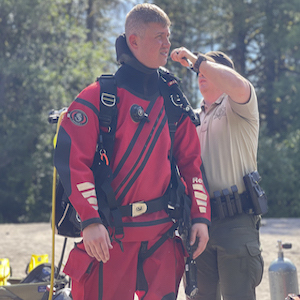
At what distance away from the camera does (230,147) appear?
3.24m

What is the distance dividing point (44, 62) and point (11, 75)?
1.62 metres

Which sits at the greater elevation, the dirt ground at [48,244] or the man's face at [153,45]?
the man's face at [153,45]

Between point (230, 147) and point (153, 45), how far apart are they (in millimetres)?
937

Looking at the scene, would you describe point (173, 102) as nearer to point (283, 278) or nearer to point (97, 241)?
point (97, 241)

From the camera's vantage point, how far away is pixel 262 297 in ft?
17.9

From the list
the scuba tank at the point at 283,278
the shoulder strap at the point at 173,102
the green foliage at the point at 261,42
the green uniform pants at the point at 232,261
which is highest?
the green foliage at the point at 261,42

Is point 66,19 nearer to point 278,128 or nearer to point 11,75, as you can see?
point 11,75

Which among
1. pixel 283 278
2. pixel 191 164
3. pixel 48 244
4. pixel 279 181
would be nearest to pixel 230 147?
pixel 191 164

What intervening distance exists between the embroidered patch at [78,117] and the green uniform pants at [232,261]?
1.21 meters

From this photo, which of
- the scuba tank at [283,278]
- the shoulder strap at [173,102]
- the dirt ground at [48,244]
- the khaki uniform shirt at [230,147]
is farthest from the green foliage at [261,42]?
the shoulder strap at [173,102]

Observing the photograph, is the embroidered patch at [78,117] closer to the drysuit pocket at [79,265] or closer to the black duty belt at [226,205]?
the drysuit pocket at [79,265]

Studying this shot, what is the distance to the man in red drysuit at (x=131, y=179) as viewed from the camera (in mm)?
2393

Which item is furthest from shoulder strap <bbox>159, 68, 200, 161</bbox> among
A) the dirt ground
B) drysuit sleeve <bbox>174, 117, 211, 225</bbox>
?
the dirt ground

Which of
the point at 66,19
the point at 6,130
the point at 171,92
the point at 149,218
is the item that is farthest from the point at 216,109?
the point at 66,19
